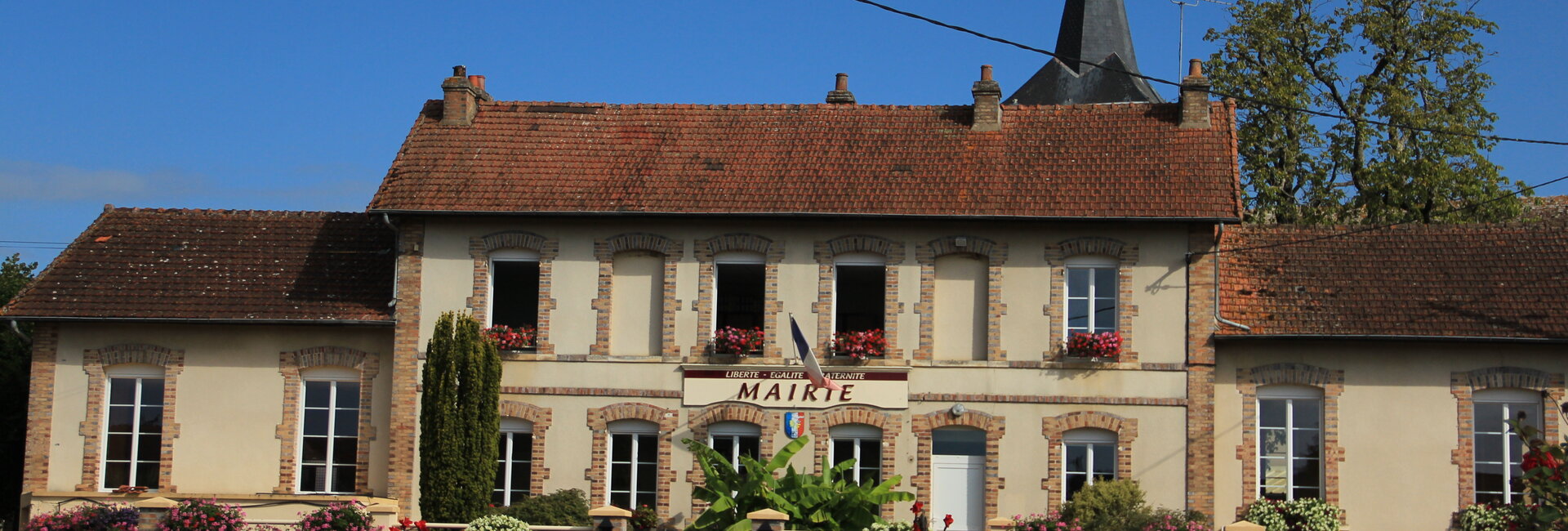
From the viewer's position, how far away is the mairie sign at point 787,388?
69.5ft

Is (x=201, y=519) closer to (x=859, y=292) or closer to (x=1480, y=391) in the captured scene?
(x=859, y=292)

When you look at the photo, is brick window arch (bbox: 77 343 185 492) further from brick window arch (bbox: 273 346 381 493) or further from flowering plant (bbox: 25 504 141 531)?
flowering plant (bbox: 25 504 141 531)

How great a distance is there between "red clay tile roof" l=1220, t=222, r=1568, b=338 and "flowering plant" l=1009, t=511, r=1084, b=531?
3503 millimetres

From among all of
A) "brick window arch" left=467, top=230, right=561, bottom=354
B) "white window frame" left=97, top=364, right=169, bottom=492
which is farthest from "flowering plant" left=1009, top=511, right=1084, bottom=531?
"white window frame" left=97, top=364, right=169, bottom=492

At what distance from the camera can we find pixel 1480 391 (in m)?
20.9

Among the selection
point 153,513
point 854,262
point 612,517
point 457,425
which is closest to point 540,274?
point 457,425

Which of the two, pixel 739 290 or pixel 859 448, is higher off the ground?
pixel 739 290

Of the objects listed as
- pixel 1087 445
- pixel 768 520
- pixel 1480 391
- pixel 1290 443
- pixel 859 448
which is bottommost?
pixel 768 520

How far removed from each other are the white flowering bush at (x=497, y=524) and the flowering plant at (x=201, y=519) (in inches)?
111

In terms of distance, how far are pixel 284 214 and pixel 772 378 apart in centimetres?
796

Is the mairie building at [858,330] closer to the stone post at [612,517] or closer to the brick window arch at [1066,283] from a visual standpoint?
the brick window arch at [1066,283]

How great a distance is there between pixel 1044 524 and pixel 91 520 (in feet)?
37.2

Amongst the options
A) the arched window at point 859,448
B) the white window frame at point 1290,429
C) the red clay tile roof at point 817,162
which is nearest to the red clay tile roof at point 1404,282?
the white window frame at point 1290,429

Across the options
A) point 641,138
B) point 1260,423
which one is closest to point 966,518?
point 1260,423
